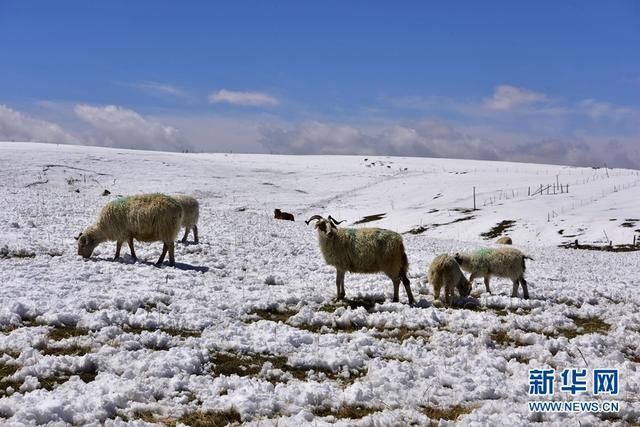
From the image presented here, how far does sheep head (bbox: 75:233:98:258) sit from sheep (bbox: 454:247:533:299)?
10544 millimetres

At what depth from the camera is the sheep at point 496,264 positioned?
14883 millimetres

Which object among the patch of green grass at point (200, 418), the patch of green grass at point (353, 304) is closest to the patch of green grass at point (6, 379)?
the patch of green grass at point (200, 418)

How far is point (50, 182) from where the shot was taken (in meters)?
65.0

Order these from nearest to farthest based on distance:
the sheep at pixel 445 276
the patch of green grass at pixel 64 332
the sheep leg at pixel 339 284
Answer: the patch of green grass at pixel 64 332
the sheep leg at pixel 339 284
the sheep at pixel 445 276

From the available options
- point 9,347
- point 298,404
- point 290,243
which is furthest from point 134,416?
point 290,243

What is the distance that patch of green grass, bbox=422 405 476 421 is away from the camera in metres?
7.08

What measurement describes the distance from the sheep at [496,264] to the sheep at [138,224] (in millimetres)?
8126

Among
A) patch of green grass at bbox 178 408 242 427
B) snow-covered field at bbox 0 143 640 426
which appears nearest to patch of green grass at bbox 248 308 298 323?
snow-covered field at bbox 0 143 640 426

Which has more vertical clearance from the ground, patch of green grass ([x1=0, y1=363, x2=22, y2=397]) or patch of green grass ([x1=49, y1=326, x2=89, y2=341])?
patch of green grass ([x1=49, y1=326, x2=89, y2=341])

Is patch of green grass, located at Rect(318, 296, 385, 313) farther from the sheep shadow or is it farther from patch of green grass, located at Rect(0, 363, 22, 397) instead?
patch of green grass, located at Rect(0, 363, 22, 397)

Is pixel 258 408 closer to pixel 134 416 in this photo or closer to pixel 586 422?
pixel 134 416

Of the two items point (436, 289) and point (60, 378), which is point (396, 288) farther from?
point (60, 378)

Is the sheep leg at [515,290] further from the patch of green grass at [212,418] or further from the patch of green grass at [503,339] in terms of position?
the patch of green grass at [212,418]

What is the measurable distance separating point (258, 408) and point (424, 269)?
37.3 feet
